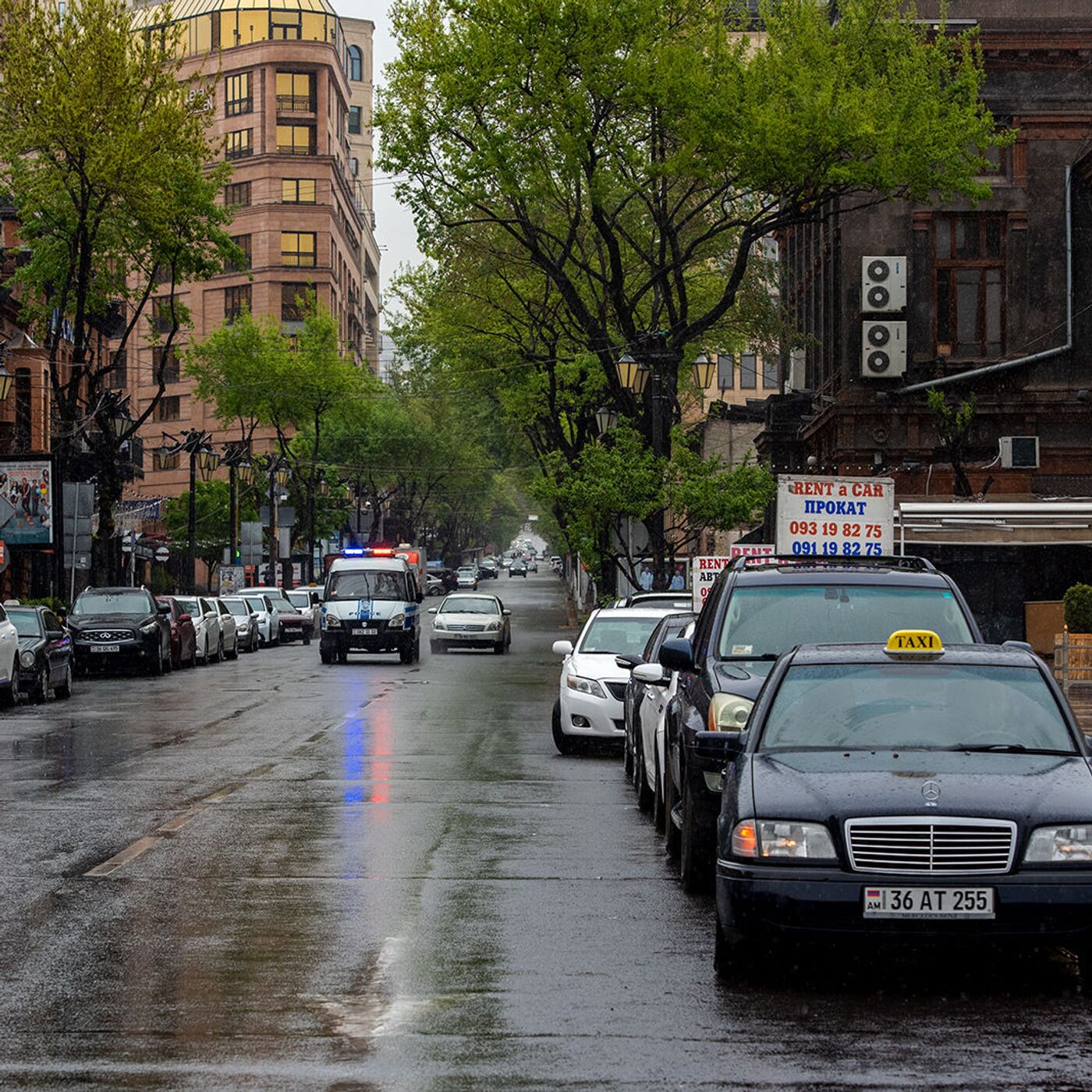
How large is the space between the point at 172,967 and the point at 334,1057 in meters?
2.06

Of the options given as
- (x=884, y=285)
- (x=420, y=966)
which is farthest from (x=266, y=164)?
(x=420, y=966)

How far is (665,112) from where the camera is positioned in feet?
123

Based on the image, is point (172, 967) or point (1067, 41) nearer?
point (172, 967)

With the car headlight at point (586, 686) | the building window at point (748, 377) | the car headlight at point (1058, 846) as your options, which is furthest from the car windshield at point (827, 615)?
the building window at point (748, 377)

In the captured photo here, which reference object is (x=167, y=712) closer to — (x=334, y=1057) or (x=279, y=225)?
(x=334, y=1057)

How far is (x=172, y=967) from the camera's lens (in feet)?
29.7

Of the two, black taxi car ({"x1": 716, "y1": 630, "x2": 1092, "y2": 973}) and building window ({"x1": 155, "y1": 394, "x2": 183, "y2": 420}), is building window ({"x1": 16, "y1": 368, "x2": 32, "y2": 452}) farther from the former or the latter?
building window ({"x1": 155, "y1": 394, "x2": 183, "y2": 420})

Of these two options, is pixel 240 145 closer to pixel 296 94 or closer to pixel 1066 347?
pixel 296 94

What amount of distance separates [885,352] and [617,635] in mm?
21518

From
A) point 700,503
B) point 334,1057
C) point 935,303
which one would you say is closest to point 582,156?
point 700,503

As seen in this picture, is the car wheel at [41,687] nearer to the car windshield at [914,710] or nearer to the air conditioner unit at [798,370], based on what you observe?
the car windshield at [914,710]

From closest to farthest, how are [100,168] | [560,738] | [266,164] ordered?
[560,738]
[100,168]
[266,164]

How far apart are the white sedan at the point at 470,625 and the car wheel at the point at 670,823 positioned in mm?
39654

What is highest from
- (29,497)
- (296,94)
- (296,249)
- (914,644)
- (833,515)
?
(296,94)
